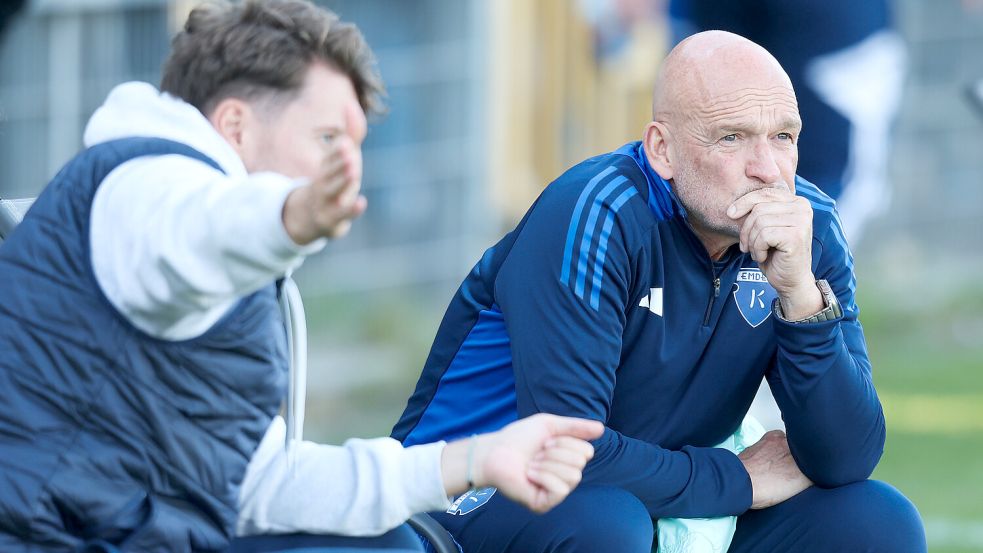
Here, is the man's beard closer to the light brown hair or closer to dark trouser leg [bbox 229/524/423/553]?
the light brown hair

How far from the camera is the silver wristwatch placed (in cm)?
330

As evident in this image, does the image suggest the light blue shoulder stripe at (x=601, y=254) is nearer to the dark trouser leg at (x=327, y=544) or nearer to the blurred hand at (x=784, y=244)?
the blurred hand at (x=784, y=244)

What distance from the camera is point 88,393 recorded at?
255 cm

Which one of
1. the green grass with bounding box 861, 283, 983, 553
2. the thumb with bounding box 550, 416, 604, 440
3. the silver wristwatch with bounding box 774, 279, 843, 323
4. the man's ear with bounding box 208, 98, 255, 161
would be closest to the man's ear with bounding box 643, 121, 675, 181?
the silver wristwatch with bounding box 774, 279, 843, 323

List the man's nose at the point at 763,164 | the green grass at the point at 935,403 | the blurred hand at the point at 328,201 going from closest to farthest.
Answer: the blurred hand at the point at 328,201
the man's nose at the point at 763,164
the green grass at the point at 935,403

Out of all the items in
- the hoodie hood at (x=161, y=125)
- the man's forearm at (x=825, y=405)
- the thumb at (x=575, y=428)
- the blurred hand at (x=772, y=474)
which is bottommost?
the blurred hand at (x=772, y=474)

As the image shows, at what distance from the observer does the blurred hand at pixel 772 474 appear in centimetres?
341

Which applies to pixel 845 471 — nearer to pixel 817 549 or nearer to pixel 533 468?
pixel 817 549

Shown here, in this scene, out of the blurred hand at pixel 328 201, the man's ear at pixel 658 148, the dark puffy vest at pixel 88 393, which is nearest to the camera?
the blurred hand at pixel 328 201

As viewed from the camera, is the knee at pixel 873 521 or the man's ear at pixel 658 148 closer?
the knee at pixel 873 521

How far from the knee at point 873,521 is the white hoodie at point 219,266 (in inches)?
38.2

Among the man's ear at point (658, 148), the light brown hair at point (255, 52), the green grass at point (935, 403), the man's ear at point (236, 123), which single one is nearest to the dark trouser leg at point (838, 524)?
the man's ear at point (658, 148)

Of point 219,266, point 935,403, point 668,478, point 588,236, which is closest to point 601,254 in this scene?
point 588,236

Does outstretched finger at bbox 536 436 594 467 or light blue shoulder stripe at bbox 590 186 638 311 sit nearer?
outstretched finger at bbox 536 436 594 467
